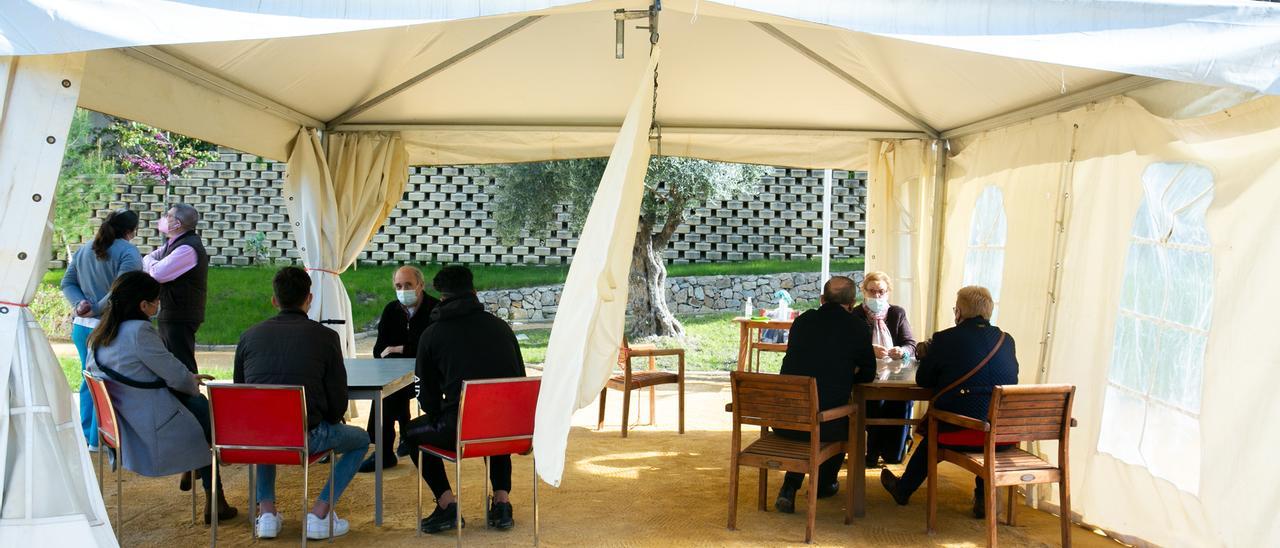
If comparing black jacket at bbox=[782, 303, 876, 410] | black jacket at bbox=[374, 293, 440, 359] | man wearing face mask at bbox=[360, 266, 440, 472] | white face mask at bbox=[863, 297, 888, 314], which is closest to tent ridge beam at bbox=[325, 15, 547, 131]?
man wearing face mask at bbox=[360, 266, 440, 472]

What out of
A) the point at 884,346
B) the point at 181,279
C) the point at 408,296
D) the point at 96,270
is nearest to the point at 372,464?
the point at 408,296

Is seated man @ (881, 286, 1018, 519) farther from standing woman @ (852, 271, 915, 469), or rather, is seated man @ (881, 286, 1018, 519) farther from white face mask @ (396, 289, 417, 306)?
white face mask @ (396, 289, 417, 306)

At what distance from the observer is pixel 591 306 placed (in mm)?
3334

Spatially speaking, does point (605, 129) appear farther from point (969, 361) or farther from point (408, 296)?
point (969, 361)

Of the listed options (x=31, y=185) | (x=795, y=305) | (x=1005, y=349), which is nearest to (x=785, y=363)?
(x=1005, y=349)

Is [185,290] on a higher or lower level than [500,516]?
higher

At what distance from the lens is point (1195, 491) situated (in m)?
4.06

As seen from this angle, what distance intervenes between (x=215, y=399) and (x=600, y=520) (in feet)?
6.06

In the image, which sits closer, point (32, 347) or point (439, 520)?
point (32, 347)

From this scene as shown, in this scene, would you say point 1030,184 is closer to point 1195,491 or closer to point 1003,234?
point 1003,234

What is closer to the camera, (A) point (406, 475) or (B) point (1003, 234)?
(A) point (406, 475)

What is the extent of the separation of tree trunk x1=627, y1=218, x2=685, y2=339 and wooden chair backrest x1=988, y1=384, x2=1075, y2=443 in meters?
9.14

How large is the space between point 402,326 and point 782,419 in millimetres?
2377

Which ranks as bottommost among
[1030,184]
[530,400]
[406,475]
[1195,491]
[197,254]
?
[406,475]
